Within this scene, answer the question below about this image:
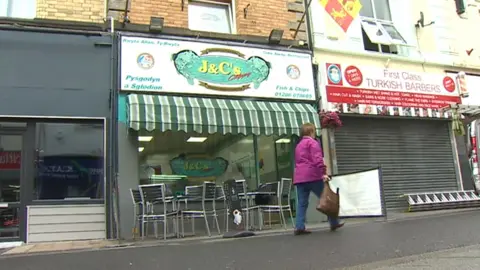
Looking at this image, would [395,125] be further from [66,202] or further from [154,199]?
[66,202]

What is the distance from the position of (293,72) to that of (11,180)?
6825mm

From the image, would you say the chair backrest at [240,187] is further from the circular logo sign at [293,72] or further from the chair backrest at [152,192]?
the circular logo sign at [293,72]

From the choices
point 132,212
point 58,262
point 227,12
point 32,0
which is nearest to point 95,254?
point 58,262

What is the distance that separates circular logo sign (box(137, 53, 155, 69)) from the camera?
10305 mm

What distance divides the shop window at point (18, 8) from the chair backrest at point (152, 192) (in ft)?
15.4

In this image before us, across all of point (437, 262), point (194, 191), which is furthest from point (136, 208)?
point (437, 262)

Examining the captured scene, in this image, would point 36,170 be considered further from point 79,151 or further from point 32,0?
point 32,0

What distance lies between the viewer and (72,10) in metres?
10.2

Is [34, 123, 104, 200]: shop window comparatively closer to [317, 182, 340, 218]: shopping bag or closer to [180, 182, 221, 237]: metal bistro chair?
[180, 182, 221, 237]: metal bistro chair

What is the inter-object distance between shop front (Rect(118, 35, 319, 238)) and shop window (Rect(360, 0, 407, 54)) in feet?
8.54

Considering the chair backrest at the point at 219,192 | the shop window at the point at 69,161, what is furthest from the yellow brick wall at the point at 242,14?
the chair backrest at the point at 219,192

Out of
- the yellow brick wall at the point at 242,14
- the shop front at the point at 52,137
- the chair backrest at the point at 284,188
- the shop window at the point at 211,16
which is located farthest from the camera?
the shop window at the point at 211,16

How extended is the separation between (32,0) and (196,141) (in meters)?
4.75

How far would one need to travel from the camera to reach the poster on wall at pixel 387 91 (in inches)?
481
